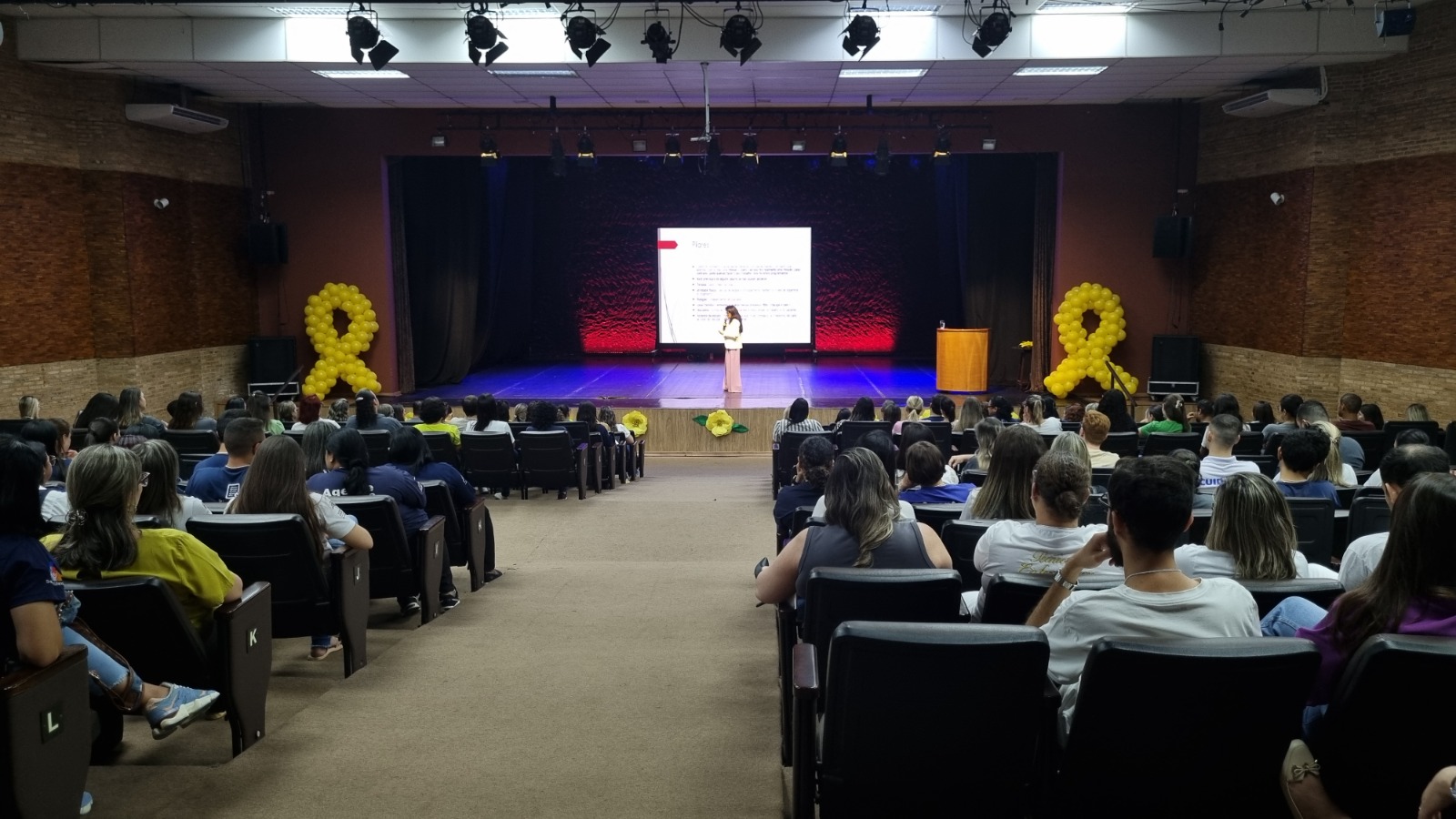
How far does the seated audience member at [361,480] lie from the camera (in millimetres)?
4742

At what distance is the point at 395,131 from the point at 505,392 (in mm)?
3724

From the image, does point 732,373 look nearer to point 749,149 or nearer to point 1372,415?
point 749,149

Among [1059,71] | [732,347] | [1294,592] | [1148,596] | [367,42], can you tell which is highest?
[1059,71]

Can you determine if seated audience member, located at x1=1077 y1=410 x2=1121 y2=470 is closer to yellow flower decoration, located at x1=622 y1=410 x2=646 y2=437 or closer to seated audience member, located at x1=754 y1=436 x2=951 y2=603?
seated audience member, located at x1=754 y1=436 x2=951 y2=603

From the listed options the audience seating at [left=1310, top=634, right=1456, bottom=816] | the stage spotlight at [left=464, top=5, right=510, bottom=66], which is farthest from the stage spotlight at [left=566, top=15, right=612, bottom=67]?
the audience seating at [left=1310, top=634, right=1456, bottom=816]

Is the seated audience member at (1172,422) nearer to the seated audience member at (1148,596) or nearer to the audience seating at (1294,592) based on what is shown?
the audience seating at (1294,592)

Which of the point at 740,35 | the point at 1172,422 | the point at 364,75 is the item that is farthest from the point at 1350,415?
the point at 364,75

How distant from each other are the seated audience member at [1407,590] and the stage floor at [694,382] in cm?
1033

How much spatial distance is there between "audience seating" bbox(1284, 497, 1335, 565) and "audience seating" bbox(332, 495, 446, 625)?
373 centimetres

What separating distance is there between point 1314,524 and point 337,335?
40.7 feet

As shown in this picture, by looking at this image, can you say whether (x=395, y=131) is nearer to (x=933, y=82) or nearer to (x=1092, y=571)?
(x=933, y=82)

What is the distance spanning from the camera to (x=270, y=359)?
45.2 feet

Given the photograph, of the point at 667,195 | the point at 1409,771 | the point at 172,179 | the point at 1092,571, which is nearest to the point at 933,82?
the point at 667,195

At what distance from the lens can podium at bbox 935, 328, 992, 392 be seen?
14.0 metres
